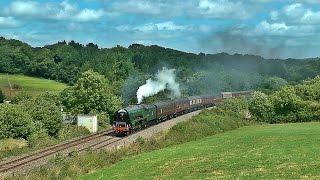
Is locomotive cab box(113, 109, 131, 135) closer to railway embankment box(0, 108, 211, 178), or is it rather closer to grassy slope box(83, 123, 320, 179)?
railway embankment box(0, 108, 211, 178)

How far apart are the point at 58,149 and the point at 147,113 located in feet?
64.9

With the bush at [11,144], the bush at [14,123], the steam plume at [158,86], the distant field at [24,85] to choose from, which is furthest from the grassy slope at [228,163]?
the distant field at [24,85]

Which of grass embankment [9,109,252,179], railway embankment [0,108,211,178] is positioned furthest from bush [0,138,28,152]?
grass embankment [9,109,252,179]

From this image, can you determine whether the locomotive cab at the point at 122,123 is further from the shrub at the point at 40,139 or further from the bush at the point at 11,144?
the bush at the point at 11,144

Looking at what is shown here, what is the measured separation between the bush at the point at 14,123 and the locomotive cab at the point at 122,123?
12.3 metres

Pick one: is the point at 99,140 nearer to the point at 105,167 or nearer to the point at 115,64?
the point at 105,167

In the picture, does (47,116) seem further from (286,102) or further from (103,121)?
(286,102)

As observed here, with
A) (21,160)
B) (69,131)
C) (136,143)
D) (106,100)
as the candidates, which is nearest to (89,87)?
(106,100)

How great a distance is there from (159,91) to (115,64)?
7752 centimetres

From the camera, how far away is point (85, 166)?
38.6 m

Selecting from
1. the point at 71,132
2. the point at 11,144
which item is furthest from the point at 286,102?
the point at 11,144

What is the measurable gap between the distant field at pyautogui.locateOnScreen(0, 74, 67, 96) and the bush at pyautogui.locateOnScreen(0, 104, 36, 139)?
73597 millimetres

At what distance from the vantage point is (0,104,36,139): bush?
47.5 metres

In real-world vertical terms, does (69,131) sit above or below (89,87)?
below
